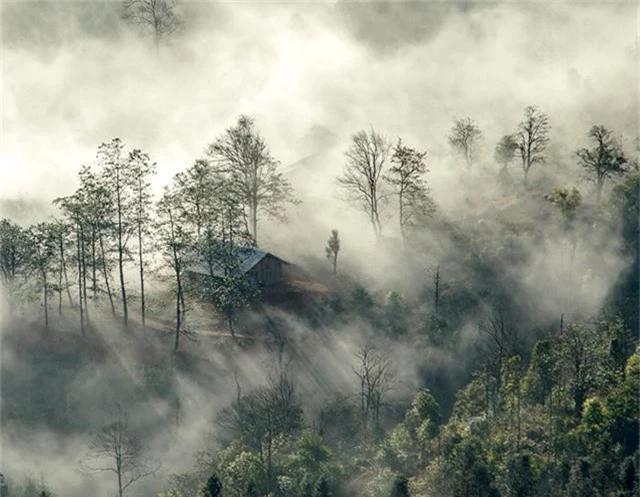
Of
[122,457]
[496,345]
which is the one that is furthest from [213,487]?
[496,345]

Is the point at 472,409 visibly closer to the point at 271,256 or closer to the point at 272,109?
the point at 271,256

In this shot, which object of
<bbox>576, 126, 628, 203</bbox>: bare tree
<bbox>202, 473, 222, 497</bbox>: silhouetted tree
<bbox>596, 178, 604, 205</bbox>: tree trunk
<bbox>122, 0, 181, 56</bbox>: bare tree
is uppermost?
<bbox>122, 0, 181, 56</bbox>: bare tree

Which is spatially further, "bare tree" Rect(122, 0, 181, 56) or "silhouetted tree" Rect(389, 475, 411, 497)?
"bare tree" Rect(122, 0, 181, 56)

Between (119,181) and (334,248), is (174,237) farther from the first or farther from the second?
(334,248)

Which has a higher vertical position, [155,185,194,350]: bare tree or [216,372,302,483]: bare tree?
[155,185,194,350]: bare tree

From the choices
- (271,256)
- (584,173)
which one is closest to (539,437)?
(271,256)

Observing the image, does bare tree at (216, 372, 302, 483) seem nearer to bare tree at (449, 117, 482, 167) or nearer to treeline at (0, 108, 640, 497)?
treeline at (0, 108, 640, 497)

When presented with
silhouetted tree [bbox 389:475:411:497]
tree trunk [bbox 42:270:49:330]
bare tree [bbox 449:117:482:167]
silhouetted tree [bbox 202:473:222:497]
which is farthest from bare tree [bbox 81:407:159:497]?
bare tree [bbox 449:117:482:167]
